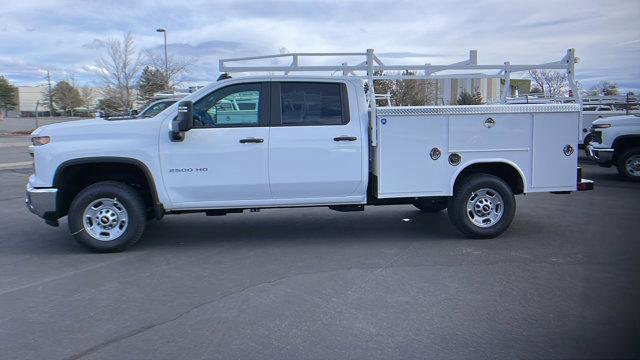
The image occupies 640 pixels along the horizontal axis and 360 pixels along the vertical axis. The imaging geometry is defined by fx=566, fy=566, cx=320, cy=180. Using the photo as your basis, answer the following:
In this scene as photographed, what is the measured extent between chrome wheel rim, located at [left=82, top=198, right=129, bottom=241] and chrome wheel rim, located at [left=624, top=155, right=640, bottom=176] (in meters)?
11.2

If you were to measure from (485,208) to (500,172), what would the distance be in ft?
1.93

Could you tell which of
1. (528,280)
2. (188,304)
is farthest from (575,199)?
(188,304)

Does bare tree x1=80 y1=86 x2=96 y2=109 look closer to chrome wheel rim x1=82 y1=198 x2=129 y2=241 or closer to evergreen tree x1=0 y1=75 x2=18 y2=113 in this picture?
evergreen tree x1=0 y1=75 x2=18 y2=113

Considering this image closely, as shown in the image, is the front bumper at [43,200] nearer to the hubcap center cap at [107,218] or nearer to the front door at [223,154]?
the hubcap center cap at [107,218]

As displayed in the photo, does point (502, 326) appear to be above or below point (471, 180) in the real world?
below

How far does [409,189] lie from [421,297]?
2.23 metres

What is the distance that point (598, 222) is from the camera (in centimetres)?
844

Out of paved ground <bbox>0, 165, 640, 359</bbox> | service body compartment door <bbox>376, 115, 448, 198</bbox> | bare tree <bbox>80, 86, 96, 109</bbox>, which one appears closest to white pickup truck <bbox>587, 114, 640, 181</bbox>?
paved ground <bbox>0, 165, 640, 359</bbox>

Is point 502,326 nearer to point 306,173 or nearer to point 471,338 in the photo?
point 471,338

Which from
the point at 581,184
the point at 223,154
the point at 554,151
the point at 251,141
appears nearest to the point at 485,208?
the point at 554,151

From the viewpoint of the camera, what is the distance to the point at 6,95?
91.5m

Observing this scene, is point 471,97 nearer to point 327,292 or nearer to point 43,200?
point 327,292

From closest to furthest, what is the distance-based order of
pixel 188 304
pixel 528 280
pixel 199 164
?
pixel 188 304 < pixel 528 280 < pixel 199 164

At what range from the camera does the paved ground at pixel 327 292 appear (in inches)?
164
